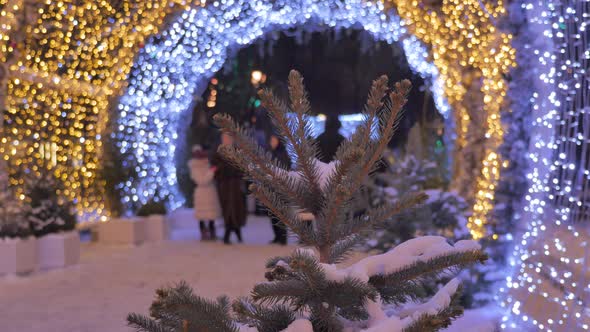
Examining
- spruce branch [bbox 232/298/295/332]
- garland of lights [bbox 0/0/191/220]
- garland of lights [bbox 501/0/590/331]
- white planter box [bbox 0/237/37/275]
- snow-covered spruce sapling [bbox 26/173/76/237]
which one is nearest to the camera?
spruce branch [bbox 232/298/295/332]

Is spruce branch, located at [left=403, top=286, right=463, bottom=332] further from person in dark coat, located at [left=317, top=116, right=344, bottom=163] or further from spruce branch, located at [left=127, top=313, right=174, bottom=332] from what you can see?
person in dark coat, located at [left=317, top=116, right=344, bottom=163]

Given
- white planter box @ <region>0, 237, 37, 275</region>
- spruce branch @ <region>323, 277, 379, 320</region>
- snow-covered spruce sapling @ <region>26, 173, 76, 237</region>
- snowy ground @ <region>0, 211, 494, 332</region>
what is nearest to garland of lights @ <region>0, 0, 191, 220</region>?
snow-covered spruce sapling @ <region>26, 173, 76, 237</region>

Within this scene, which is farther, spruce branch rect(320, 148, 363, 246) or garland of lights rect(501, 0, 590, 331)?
garland of lights rect(501, 0, 590, 331)

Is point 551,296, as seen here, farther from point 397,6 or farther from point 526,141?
point 397,6

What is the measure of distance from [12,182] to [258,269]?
319cm

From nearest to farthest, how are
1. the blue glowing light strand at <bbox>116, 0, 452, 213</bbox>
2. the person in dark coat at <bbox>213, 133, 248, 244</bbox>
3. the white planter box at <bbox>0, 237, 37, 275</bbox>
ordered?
the white planter box at <bbox>0, 237, 37, 275</bbox> < the person in dark coat at <bbox>213, 133, 248, 244</bbox> < the blue glowing light strand at <bbox>116, 0, 452, 213</bbox>

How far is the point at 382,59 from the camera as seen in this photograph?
66.6 ft

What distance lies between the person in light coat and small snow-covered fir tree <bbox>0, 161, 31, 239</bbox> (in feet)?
10.9

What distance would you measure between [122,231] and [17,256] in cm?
291

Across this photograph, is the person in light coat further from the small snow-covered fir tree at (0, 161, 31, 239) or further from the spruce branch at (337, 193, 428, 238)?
the spruce branch at (337, 193, 428, 238)

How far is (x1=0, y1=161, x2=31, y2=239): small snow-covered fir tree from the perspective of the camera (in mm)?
8117

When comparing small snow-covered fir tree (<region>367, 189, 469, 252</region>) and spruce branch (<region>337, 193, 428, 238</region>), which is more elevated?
spruce branch (<region>337, 193, 428, 238</region>)

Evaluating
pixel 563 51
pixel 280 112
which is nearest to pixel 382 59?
pixel 563 51

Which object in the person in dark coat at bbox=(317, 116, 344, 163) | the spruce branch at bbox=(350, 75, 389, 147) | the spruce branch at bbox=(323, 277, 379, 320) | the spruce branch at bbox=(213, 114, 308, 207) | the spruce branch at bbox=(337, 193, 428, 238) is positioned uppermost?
the person in dark coat at bbox=(317, 116, 344, 163)
